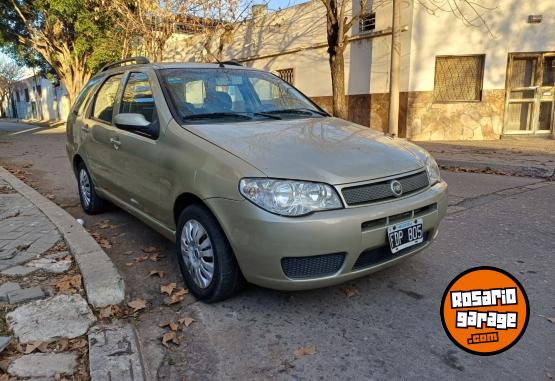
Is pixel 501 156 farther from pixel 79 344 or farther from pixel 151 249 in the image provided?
pixel 79 344

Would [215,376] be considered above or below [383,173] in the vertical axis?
below

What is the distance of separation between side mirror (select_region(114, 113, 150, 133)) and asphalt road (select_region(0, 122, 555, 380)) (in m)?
1.17

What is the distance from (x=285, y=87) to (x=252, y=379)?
2.94 metres

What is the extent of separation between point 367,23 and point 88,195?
415 inches

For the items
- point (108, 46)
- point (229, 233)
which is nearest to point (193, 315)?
point (229, 233)

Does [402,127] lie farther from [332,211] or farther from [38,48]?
[38,48]

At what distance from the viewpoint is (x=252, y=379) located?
2279 mm

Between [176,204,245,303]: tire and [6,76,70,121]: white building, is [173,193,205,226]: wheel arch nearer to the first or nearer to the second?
[176,204,245,303]: tire

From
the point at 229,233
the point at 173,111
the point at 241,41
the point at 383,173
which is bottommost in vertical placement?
the point at 229,233

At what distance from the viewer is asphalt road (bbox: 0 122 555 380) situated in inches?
92.1

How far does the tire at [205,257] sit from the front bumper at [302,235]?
0.13 m

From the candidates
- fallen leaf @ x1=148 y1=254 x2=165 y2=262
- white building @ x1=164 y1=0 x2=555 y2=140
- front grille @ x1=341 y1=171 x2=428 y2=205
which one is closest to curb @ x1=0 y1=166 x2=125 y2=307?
fallen leaf @ x1=148 y1=254 x2=165 y2=262

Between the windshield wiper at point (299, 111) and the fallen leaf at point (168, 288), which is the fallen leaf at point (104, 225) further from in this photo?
the windshield wiper at point (299, 111)

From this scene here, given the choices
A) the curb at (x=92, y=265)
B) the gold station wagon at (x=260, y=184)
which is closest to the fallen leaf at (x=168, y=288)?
the gold station wagon at (x=260, y=184)
